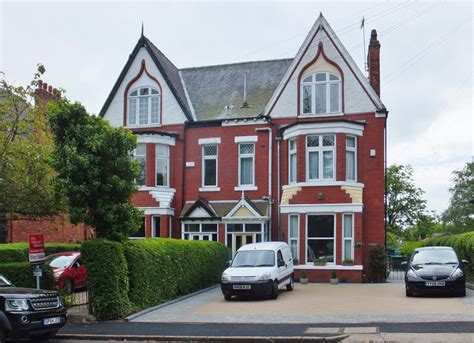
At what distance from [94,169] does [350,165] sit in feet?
48.1

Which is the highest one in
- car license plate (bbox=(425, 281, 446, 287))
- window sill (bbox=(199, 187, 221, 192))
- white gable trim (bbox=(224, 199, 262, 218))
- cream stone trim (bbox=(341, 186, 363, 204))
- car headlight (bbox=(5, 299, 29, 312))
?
window sill (bbox=(199, 187, 221, 192))

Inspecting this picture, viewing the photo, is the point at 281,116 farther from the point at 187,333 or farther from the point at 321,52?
the point at 187,333

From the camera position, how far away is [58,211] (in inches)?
741

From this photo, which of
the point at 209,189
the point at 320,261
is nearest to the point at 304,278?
the point at 320,261

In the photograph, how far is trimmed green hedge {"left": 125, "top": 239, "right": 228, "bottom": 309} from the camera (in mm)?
16359

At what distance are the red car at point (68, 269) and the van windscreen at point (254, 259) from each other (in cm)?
585

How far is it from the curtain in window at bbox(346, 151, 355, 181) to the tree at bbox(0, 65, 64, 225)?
44.4ft

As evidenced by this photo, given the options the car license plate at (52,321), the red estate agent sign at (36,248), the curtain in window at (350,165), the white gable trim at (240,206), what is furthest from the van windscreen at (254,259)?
the car license plate at (52,321)

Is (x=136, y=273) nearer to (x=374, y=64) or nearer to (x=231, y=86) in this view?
(x=231, y=86)

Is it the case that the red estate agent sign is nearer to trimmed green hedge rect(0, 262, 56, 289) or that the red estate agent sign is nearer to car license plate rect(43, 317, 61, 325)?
trimmed green hedge rect(0, 262, 56, 289)

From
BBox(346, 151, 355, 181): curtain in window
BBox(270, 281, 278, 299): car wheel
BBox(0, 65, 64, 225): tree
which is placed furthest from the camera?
BBox(346, 151, 355, 181): curtain in window

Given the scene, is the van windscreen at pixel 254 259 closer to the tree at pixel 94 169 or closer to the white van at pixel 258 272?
the white van at pixel 258 272

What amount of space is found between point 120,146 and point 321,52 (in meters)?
14.7

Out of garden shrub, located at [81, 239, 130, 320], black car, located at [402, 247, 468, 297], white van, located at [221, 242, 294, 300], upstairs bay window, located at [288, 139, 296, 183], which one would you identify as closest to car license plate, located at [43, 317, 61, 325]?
garden shrub, located at [81, 239, 130, 320]
